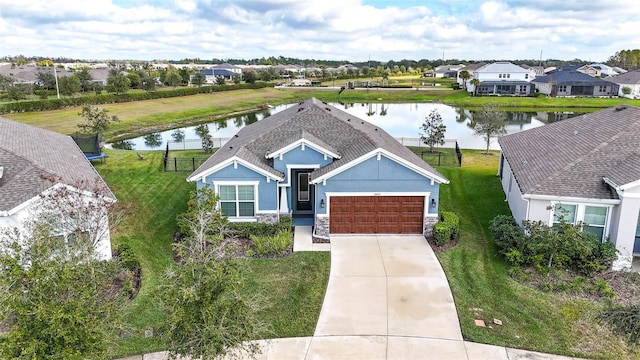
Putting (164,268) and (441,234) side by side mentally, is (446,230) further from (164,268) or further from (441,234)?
(164,268)

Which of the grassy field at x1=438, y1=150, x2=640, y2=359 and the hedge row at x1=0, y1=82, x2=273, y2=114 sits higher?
the hedge row at x1=0, y1=82, x2=273, y2=114

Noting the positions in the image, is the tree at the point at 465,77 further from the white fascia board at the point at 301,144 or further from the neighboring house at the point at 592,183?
the white fascia board at the point at 301,144

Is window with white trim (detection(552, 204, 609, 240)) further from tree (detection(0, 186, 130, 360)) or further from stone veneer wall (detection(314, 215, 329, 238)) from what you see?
tree (detection(0, 186, 130, 360))

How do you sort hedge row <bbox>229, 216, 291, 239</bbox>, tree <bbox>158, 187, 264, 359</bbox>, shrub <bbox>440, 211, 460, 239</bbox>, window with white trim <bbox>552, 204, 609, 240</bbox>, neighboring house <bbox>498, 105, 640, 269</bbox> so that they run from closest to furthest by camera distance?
tree <bbox>158, 187, 264, 359</bbox> → neighboring house <bbox>498, 105, 640, 269</bbox> → window with white trim <bbox>552, 204, 609, 240</bbox> → shrub <bbox>440, 211, 460, 239</bbox> → hedge row <bbox>229, 216, 291, 239</bbox>

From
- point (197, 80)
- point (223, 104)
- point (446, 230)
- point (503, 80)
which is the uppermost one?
point (503, 80)

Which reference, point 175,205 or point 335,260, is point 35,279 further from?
point 175,205

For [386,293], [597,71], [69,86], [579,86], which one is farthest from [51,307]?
[597,71]

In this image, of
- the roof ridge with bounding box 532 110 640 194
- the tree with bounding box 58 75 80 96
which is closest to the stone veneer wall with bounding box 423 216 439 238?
the roof ridge with bounding box 532 110 640 194

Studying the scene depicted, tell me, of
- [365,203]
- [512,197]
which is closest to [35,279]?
[365,203]
